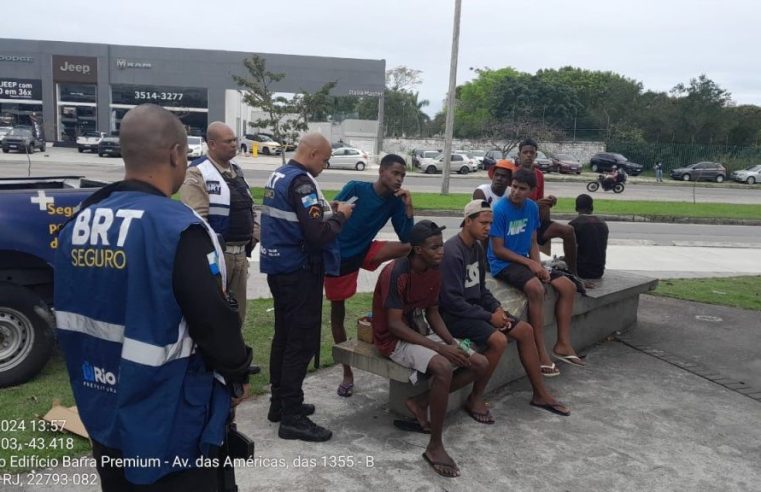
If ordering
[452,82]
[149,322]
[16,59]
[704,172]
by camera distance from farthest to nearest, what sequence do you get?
1. [16,59]
2. [704,172]
3. [452,82]
4. [149,322]

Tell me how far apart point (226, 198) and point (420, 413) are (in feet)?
7.04

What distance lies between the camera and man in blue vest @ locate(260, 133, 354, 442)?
13.6ft

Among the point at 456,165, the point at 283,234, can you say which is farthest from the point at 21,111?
the point at 283,234

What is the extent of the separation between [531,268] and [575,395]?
44.2 inches

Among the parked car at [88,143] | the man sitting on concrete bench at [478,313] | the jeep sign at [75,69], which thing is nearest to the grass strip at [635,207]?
the man sitting on concrete bench at [478,313]

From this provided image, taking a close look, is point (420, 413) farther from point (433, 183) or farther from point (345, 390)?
point (433, 183)

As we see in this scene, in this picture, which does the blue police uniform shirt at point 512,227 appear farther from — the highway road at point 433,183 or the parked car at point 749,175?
the parked car at point 749,175

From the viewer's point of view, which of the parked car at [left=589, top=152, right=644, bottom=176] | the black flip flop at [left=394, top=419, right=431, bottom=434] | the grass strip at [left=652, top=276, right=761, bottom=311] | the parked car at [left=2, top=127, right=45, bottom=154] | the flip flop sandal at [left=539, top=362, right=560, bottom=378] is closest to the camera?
the black flip flop at [left=394, top=419, right=431, bottom=434]

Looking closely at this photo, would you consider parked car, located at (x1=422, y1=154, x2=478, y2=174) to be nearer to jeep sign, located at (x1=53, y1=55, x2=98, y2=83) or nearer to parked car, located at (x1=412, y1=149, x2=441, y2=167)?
parked car, located at (x1=412, y1=149, x2=441, y2=167)

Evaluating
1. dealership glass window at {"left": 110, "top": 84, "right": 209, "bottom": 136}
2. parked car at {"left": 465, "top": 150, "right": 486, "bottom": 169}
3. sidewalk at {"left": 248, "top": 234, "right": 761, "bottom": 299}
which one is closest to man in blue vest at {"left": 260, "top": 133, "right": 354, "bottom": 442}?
sidewalk at {"left": 248, "top": 234, "right": 761, "bottom": 299}

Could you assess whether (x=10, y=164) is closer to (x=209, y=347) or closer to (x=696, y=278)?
(x=696, y=278)

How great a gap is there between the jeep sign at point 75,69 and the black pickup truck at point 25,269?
49.8 m

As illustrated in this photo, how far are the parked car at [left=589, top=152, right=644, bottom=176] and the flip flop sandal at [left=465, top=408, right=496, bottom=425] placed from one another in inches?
1659

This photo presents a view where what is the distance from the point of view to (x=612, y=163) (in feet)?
144
